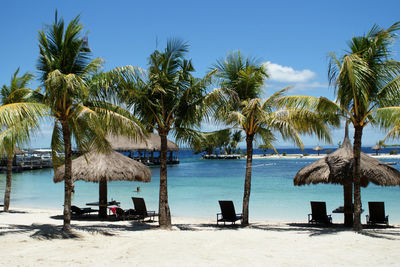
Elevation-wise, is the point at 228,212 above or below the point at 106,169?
below

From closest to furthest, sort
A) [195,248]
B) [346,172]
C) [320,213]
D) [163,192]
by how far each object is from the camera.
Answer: [195,248]
[163,192]
[346,172]
[320,213]

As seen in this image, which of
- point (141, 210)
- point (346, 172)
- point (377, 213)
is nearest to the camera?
point (346, 172)

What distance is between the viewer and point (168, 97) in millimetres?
10234

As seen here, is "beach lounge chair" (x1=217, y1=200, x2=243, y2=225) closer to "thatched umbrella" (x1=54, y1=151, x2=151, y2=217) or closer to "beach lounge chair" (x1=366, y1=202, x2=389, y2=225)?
"thatched umbrella" (x1=54, y1=151, x2=151, y2=217)

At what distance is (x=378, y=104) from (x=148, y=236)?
5928mm

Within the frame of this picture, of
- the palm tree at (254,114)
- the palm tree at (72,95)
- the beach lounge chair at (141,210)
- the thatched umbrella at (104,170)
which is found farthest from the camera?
the beach lounge chair at (141,210)

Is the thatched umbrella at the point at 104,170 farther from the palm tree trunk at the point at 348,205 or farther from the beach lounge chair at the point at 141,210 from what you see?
the palm tree trunk at the point at 348,205

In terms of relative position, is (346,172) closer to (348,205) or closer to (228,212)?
(348,205)

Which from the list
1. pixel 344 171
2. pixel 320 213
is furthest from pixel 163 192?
pixel 344 171

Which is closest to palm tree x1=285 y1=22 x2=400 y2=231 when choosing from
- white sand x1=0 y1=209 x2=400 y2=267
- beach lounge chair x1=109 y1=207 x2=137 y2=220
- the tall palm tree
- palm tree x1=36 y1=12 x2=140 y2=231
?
the tall palm tree

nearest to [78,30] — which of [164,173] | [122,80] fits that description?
[122,80]

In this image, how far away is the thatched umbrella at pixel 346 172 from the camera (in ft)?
35.6

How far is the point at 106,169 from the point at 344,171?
21.7ft

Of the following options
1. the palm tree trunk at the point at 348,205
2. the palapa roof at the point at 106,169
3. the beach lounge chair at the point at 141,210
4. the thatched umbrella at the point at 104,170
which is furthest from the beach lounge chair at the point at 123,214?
the palm tree trunk at the point at 348,205
